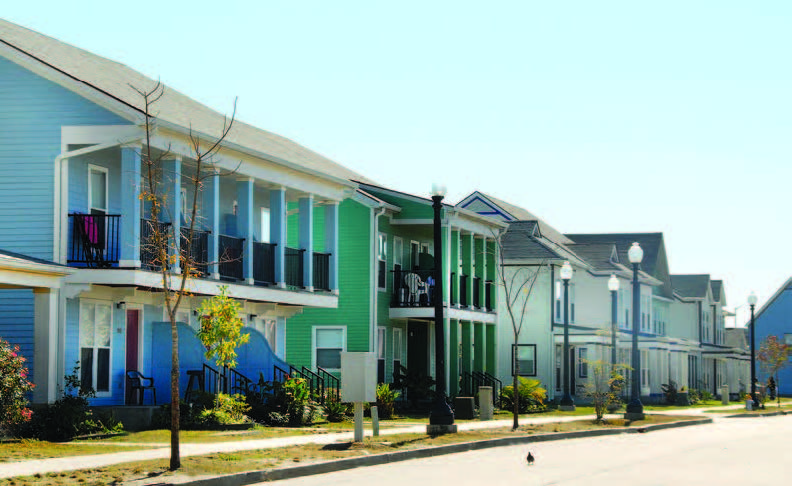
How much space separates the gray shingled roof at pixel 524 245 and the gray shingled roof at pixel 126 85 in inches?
728

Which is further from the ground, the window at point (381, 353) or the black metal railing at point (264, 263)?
the black metal railing at point (264, 263)

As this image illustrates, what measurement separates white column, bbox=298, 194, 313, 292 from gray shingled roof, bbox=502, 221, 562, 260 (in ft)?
69.9

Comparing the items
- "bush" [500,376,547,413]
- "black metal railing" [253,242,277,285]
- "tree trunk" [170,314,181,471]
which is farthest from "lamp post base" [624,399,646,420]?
"tree trunk" [170,314,181,471]

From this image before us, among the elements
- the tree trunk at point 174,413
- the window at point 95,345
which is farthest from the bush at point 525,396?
the tree trunk at point 174,413

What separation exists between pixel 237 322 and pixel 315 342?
1305 cm

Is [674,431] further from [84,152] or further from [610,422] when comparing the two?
[84,152]

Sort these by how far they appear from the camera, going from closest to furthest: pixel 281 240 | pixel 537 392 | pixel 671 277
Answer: pixel 281 240, pixel 537 392, pixel 671 277

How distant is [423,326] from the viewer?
46.9 metres

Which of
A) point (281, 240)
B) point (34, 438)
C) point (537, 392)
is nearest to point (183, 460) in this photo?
point (34, 438)

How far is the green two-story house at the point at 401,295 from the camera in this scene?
41.4 meters

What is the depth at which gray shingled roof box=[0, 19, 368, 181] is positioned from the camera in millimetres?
28641

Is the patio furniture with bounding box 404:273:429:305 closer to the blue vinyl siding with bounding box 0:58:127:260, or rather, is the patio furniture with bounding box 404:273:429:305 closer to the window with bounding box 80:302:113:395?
the window with bounding box 80:302:113:395

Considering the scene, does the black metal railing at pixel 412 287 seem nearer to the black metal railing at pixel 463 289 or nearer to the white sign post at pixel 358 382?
the black metal railing at pixel 463 289

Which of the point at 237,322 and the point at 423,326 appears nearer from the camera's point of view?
the point at 237,322
